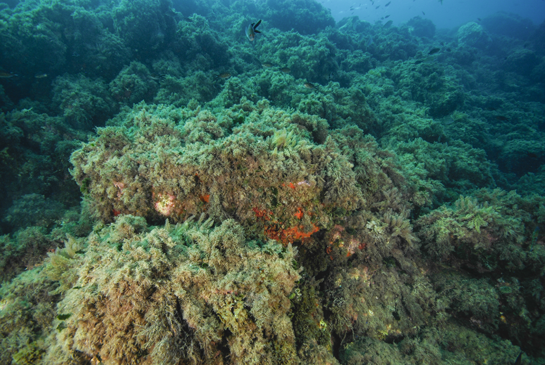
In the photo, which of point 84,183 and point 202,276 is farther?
point 84,183

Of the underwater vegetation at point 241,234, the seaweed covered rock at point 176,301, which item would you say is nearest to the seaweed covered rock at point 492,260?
the underwater vegetation at point 241,234

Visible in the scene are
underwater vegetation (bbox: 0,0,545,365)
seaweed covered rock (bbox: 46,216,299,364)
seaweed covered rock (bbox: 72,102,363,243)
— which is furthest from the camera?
seaweed covered rock (bbox: 72,102,363,243)

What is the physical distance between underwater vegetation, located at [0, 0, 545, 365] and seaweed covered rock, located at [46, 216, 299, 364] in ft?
0.06

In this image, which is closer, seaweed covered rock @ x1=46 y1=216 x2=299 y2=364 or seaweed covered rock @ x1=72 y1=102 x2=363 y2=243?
seaweed covered rock @ x1=46 y1=216 x2=299 y2=364

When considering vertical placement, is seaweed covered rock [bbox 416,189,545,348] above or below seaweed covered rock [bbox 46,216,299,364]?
below

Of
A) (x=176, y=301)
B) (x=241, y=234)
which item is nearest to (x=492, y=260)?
(x=241, y=234)

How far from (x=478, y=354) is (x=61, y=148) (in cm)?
1095

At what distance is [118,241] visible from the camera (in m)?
3.05

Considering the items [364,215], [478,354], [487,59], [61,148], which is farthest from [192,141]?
[487,59]

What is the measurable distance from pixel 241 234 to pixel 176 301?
3.57 ft

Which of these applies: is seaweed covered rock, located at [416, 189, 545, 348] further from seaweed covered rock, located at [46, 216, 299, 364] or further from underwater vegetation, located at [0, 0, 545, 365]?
seaweed covered rock, located at [46, 216, 299, 364]

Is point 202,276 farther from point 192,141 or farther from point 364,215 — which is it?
point 364,215

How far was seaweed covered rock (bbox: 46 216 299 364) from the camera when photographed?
7.58ft

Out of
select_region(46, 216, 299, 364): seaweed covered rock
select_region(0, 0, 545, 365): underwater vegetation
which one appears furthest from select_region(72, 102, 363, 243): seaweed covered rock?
select_region(46, 216, 299, 364): seaweed covered rock
